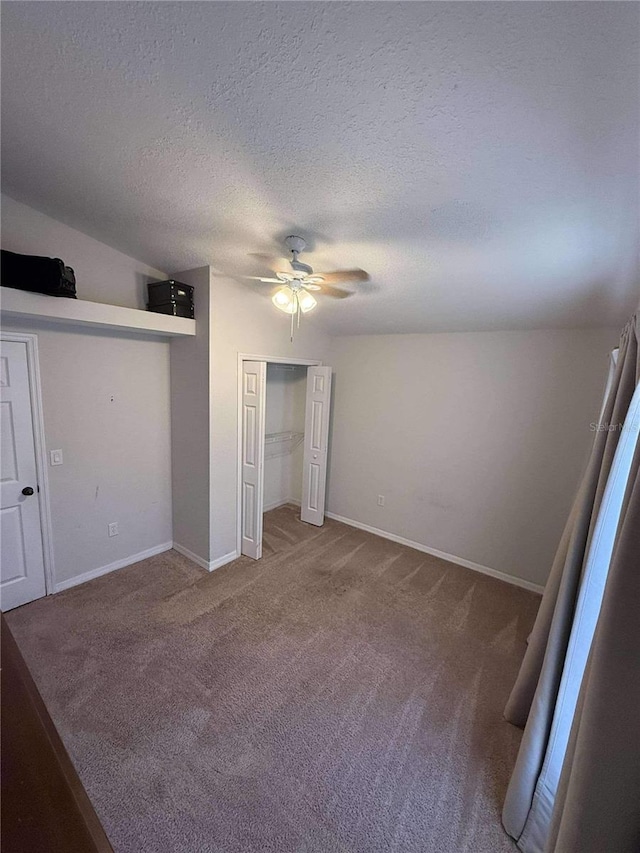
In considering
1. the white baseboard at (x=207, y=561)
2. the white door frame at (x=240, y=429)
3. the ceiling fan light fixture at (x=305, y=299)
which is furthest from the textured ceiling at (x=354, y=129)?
the white baseboard at (x=207, y=561)

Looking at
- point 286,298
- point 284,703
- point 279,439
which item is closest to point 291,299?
point 286,298

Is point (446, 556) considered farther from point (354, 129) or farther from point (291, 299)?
point (354, 129)

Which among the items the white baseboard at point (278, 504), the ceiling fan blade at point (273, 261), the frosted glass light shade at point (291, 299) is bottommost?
the white baseboard at point (278, 504)

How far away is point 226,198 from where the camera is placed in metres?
1.82

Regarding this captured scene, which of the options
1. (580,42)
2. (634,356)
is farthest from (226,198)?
(634,356)

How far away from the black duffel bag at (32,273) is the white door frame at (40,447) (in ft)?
1.48

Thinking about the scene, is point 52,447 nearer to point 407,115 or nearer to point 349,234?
point 349,234

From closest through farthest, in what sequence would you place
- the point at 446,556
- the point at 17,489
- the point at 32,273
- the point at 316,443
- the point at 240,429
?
the point at 32,273 < the point at 17,489 < the point at 240,429 < the point at 446,556 < the point at 316,443

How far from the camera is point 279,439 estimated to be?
462 centimetres

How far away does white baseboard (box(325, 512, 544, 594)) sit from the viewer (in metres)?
3.19

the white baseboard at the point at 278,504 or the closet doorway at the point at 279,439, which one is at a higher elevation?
the closet doorway at the point at 279,439

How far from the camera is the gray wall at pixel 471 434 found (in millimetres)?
2930

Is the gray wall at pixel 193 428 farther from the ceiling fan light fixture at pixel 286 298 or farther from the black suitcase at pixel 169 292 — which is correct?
the ceiling fan light fixture at pixel 286 298

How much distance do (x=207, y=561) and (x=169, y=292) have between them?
240cm
